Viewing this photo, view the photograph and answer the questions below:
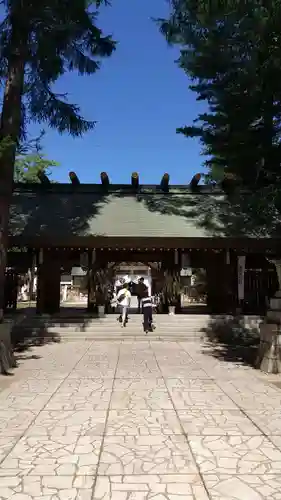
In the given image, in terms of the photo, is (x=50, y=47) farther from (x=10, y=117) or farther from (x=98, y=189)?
(x=98, y=189)

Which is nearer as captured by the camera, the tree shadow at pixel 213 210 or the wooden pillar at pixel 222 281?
the tree shadow at pixel 213 210

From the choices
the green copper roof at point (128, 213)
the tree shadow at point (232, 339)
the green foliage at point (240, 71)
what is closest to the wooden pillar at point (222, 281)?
the green copper roof at point (128, 213)

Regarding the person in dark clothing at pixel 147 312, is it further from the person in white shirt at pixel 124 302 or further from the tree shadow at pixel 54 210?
the tree shadow at pixel 54 210

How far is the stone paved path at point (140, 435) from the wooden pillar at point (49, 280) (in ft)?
26.7

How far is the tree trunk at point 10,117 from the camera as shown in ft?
31.1

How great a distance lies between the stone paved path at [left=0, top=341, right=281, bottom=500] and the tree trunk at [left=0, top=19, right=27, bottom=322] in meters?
3.28

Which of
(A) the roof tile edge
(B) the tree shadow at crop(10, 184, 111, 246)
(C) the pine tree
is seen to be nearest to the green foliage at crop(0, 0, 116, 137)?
(C) the pine tree

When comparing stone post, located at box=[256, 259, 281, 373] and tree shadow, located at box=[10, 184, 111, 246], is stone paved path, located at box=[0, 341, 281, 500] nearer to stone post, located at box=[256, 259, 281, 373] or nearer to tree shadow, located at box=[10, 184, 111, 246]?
stone post, located at box=[256, 259, 281, 373]

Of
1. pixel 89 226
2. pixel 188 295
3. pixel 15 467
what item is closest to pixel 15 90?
pixel 89 226

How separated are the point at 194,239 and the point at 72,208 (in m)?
5.78

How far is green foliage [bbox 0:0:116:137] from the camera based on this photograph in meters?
9.75

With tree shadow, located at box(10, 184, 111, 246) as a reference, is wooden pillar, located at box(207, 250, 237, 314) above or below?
below

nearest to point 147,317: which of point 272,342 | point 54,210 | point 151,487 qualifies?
point 272,342

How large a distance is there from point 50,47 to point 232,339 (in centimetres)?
960
